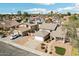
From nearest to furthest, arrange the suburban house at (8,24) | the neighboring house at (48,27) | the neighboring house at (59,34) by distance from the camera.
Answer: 1. the neighboring house at (59,34)
2. the suburban house at (8,24)
3. the neighboring house at (48,27)

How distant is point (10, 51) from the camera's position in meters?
4.07

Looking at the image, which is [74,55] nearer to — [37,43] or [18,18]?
[37,43]

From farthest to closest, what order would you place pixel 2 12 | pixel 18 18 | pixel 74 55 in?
pixel 18 18, pixel 2 12, pixel 74 55

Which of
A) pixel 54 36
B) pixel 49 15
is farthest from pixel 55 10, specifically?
pixel 54 36

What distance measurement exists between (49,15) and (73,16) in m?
0.77

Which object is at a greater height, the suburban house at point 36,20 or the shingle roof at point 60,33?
the suburban house at point 36,20

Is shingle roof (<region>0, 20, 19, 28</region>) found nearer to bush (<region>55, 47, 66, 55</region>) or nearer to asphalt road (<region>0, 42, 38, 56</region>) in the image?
asphalt road (<region>0, 42, 38, 56</region>)

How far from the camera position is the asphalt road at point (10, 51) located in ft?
13.0

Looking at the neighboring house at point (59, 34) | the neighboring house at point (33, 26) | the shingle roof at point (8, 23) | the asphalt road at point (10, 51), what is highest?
the shingle roof at point (8, 23)

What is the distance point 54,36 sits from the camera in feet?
13.9

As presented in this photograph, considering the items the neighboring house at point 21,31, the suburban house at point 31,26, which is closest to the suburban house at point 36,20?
the suburban house at point 31,26

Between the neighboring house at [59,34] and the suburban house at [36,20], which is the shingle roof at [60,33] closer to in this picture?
the neighboring house at [59,34]

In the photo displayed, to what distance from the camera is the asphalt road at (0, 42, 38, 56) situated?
3.95 m

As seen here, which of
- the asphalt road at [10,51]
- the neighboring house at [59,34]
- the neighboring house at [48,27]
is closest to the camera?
the asphalt road at [10,51]
